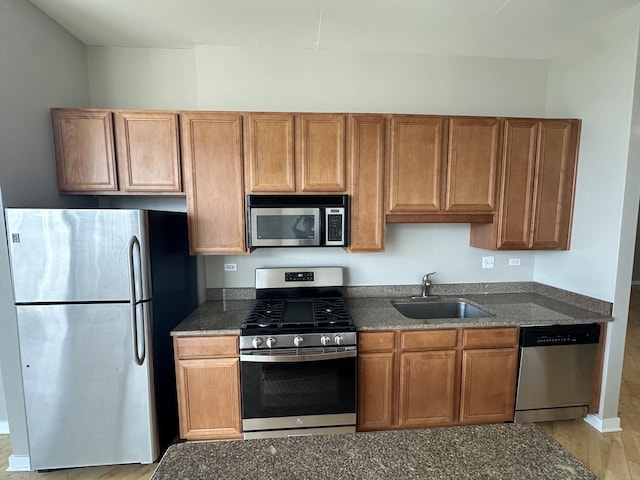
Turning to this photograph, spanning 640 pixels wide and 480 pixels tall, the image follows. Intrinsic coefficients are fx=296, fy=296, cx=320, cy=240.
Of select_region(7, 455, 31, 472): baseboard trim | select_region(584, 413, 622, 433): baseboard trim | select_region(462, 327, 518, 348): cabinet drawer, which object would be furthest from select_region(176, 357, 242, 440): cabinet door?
select_region(584, 413, 622, 433): baseboard trim

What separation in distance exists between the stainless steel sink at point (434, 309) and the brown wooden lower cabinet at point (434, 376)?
48 cm

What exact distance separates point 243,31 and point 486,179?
2160 millimetres

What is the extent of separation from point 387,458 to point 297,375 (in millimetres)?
1207

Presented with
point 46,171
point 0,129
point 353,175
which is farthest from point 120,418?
point 353,175

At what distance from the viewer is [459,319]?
2.12 m

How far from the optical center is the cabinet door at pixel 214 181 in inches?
84.3

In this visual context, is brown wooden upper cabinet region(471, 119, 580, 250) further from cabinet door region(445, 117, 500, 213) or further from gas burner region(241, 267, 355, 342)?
gas burner region(241, 267, 355, 342)

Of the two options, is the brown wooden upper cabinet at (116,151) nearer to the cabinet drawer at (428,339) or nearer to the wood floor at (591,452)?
the wood floor at (591,452)

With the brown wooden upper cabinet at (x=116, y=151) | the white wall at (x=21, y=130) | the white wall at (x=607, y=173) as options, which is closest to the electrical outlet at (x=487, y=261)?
the white wall at (x=607, y=173)

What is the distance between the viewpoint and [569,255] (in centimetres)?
247

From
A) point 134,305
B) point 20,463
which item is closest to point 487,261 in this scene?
point 134,305

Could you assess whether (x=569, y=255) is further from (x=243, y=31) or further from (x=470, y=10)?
(x=243, y=31)

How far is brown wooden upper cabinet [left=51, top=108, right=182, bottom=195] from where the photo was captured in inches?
81.5

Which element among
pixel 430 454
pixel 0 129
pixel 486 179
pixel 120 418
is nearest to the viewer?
pixel 430 454
